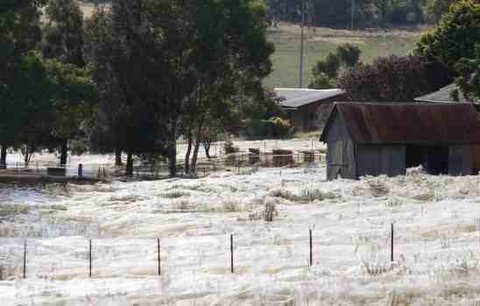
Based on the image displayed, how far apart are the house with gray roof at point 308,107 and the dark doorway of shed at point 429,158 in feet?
143

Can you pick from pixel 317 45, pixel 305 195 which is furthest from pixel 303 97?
pixel 317 45

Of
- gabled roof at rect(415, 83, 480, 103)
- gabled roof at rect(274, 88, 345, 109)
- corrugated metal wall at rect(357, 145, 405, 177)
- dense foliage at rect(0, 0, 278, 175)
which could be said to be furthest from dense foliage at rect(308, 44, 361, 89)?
corrugated metal wall at rect(357, 145, 405, 177)

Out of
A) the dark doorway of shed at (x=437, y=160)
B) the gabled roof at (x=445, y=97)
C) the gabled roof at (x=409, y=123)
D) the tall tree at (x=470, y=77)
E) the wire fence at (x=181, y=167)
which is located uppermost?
the tall tree at (x=470, y=77)

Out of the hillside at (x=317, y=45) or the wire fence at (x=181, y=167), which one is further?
the hillside at (x=317, y=45)

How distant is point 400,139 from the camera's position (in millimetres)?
52969

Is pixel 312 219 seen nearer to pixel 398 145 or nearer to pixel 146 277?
pixel 146 277

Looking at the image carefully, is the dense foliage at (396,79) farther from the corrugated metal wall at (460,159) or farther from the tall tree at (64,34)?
the corrugated metal wall at (460,159)

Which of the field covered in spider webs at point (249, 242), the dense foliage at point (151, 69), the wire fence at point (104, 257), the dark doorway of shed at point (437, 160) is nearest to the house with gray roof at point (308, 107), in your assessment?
the dense foliage at point (151, 69)

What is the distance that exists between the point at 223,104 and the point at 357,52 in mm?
67479

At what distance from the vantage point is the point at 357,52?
445 ft

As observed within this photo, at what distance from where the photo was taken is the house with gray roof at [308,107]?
100850 millimetres

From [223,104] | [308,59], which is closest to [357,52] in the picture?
[308,59]

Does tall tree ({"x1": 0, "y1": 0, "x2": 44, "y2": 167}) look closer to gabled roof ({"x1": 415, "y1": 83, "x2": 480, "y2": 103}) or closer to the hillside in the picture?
gabled roof ({"x1": 415, "y1": 83, "x2": 480, "y2": 103})

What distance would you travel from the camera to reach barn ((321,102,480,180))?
5278 cm
